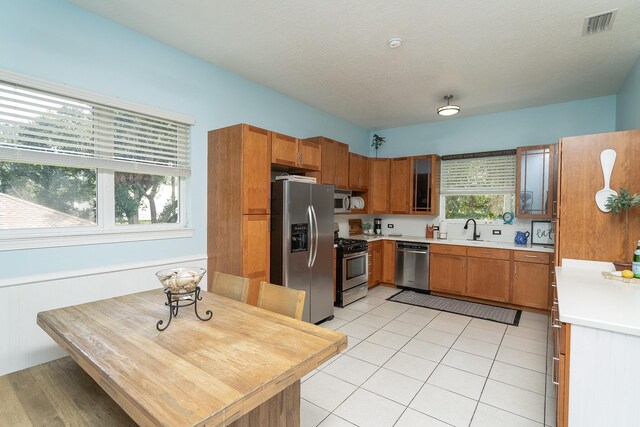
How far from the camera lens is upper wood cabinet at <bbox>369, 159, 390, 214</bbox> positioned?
547cm

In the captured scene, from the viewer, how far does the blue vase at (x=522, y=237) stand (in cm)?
441

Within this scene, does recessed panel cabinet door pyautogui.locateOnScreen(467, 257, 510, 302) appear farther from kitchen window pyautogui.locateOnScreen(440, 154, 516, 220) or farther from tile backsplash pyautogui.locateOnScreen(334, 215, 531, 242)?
kitchen window pyautogui.locateOnScreen(440, 154, 516, 220)

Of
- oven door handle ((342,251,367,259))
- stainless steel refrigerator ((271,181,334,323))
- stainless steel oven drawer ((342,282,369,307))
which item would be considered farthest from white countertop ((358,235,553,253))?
stainless steel refrigerator ((271,181,334,323))

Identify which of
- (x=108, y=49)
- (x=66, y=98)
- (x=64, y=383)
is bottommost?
(x=64, y=383)

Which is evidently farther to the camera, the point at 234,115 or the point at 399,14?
the point at 234,115

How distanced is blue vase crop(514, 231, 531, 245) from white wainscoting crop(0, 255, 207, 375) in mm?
4917

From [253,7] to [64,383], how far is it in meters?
2.71

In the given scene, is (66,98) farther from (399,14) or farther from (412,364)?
(412,364)

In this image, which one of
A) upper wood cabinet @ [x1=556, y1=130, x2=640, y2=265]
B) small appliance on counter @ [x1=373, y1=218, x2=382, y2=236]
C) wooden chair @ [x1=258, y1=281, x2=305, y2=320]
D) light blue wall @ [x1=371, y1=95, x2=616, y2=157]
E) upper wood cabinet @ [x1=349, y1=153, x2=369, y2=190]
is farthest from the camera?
small appliance on counter @ [x1=373, y1=218, x2=382, y2=236]

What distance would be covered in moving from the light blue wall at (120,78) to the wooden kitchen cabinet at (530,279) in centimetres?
381

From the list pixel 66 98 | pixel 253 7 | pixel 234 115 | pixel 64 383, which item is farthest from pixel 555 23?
pixel 64 383

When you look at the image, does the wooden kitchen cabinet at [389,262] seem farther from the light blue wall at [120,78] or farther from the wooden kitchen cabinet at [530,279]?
the light blue wall at [120,78]

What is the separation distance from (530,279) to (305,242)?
121 inches

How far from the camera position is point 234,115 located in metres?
3.50
